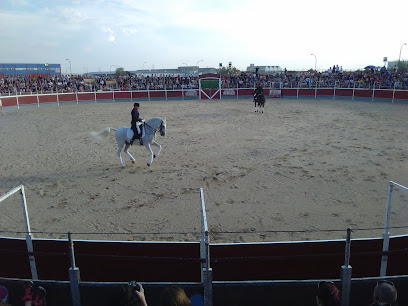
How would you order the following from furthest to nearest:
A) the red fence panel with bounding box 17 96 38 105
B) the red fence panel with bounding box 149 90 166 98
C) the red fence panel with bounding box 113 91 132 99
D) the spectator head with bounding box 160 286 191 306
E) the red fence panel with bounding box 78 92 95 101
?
the red fence panel with bounding box 149 90 166 98
the red fence panel with bounding box 113 91 132 99
the red fence panel with bounding box 78 92 95 101
the red fence panel with bounding box 17 96 38 105
the spectator head with bounding box 160 286 191 306

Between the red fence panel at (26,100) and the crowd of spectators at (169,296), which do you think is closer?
the crowd of spectators at (169,296)

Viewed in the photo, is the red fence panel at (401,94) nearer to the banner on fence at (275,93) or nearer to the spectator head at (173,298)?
the banner on fence at (275,93)

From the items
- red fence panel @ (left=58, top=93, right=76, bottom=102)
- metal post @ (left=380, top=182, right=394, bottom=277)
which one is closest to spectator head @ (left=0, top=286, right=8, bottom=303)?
metal post @ (left=380, top=182, right=394, bottom=277)

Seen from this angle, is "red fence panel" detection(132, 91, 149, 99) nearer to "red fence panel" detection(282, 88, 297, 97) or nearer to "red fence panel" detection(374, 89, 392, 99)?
"red fence panel" detection(282, 88, 297, 97)

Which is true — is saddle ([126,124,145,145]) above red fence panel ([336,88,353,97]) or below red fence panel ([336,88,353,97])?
below

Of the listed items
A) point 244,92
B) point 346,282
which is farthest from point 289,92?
point 346,282

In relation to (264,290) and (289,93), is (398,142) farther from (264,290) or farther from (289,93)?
(289,93)

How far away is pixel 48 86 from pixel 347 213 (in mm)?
35380

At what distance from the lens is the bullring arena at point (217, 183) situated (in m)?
6.26

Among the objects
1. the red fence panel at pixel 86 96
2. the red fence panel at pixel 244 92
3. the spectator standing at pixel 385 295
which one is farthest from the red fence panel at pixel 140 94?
the spectator standing at pixel 385 295

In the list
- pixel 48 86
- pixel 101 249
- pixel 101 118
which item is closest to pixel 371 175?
pixel 101 249

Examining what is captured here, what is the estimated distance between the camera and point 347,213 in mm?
6688

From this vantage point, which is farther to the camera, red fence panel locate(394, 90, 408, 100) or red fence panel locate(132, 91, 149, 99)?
red fence panel locate(132, 91, 149, 99)

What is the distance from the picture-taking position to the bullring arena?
626 centimetres
